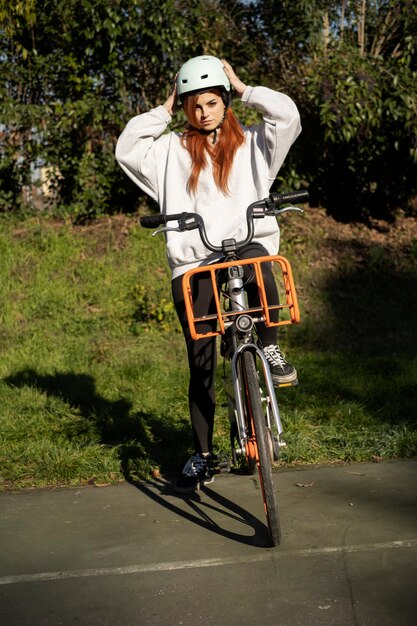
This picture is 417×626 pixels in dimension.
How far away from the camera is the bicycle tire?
4.04 metres

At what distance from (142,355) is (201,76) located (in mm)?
3860

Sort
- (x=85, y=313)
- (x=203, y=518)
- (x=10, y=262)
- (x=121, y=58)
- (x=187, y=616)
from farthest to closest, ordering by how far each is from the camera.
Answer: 1. (x=121, y=58)
2. (x=10, y=262)
3. (x=85, y=313)
4. (x=203, y=518)
5. (x=187, y=616)

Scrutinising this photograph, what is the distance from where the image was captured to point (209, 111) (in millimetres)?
4754

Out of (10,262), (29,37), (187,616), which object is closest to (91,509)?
(187,616)

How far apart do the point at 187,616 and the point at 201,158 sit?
2.28 m

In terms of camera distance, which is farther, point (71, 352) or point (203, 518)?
point (71, 352)

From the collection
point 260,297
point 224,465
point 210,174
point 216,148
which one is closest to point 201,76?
point 216,148

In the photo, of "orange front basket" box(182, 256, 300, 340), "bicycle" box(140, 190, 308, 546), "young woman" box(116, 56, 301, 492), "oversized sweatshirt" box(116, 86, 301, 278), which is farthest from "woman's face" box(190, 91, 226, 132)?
→ "orange front basket" box(182, 256, 300, 340)

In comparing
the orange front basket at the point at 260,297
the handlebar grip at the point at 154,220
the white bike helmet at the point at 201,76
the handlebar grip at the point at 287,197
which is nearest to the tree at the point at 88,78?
the white bike helmet at the point at 201,76

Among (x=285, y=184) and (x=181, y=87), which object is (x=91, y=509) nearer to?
(x=181, y=87)

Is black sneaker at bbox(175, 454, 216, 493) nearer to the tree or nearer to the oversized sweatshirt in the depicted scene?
the oversized sweatshirt

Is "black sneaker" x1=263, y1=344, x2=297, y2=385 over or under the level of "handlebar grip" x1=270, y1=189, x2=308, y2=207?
under

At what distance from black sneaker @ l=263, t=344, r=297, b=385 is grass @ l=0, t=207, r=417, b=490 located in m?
1.09

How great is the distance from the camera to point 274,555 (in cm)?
403
